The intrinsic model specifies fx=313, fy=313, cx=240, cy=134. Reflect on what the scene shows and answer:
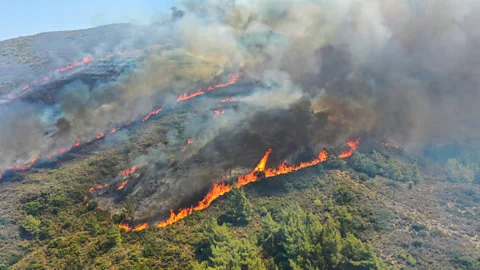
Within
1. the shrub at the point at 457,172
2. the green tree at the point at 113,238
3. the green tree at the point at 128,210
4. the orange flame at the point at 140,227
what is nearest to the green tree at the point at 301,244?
the orange flame at the point at 140,227

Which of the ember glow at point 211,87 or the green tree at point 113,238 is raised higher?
the ember glow at point 211,87

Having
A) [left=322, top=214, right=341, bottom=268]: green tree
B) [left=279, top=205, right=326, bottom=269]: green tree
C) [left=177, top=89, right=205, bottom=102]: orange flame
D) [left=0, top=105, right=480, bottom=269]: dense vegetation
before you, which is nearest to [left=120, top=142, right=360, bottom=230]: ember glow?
[left=0, top=105, right=480, bottom=269]: dense vegetation

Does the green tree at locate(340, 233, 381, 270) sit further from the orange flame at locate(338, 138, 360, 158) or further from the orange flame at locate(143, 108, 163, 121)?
the orange flame at locate(143, 108, 163, 121)

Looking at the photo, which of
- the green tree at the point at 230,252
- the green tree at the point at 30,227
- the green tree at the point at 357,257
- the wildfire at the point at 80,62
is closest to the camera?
the green tree at the point at 230,252

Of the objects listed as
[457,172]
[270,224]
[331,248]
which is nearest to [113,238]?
[270,224]

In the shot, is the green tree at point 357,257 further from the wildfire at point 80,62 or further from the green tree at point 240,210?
the wildfire at point 80,62

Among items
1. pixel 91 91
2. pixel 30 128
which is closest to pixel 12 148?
pixel 30 128

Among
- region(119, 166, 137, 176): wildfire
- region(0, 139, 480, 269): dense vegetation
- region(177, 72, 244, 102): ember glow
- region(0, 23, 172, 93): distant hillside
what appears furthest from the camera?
region(177, 72, 244, 102): ember glow

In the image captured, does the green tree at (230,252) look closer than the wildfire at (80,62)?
Yes
